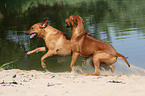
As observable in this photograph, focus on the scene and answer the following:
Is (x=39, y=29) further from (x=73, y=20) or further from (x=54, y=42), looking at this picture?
(x=73, y=20)

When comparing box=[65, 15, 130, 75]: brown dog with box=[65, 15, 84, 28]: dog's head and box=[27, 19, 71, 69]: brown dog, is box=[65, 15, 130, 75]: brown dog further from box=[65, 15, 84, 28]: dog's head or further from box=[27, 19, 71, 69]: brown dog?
box=[27, 19, 71, 69]: brown dog

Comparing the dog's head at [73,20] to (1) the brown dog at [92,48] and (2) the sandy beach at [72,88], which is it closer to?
(1) the brown dog at [92,48]

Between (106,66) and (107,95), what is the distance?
362 cm

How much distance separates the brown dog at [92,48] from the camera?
8520 mm

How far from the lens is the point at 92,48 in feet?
28.6

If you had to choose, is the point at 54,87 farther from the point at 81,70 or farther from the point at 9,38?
the point at 9,38

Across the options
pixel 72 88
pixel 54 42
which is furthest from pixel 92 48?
pixel 72 88

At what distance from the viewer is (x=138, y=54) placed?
12.8m

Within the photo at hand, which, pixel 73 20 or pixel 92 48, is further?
pixel 73 20

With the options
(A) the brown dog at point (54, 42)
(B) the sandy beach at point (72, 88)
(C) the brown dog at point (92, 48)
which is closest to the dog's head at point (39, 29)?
(A) the brown dog at point (54, 42)

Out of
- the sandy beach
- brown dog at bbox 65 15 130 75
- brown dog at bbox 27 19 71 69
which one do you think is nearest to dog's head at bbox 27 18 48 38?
brown dog at bbox 27 19 71 69

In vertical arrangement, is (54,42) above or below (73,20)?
below

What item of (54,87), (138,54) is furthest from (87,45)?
(138,54)

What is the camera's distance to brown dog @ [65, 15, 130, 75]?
8.52 metres
